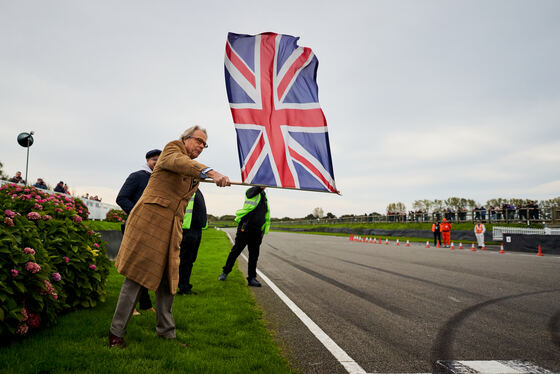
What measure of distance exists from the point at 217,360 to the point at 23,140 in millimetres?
20763

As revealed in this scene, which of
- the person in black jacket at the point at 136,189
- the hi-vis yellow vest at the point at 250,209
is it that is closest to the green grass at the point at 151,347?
the person in black jacket at the point at 136,189

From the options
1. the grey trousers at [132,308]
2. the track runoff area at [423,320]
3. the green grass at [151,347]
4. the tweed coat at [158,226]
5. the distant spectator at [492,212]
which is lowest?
the track runoff area at [423,320]

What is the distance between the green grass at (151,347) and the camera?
2771 millimetres

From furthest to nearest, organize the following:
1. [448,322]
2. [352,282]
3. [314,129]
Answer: [352,282], [314,129], [448,322]

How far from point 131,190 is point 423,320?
A: 4.13 meters

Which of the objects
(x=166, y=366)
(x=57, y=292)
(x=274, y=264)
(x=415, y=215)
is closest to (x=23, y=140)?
(x=274, y=264)

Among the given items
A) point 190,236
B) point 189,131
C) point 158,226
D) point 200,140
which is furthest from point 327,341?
point 190,236

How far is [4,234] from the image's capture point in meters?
3.23

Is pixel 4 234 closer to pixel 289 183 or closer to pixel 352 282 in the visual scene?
pixel 289 183

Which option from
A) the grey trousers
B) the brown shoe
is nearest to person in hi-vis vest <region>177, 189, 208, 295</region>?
the grey trousers

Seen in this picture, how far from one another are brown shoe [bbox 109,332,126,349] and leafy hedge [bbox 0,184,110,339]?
71cm

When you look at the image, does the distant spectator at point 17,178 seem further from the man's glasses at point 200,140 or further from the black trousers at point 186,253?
the man's glasses at point 200,140

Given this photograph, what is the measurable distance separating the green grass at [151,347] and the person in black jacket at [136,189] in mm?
335

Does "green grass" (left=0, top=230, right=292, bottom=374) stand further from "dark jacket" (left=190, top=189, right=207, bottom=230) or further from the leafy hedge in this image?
"dark jacket" (left=190, top=189, right=207, bottom=230)
